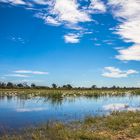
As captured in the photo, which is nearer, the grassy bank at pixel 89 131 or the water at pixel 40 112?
the grassy bank at pixel 89 131

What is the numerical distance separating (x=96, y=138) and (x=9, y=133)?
388 cm

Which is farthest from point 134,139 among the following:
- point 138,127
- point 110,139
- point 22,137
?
point 22,137

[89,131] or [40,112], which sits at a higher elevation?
[40,112]

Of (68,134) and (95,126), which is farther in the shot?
(95,126)

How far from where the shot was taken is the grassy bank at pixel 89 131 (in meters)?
13.1

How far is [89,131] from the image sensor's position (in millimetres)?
14492

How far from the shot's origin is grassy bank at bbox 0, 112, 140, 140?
13109 millimetres

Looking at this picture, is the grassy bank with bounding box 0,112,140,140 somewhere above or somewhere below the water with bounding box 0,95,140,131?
below

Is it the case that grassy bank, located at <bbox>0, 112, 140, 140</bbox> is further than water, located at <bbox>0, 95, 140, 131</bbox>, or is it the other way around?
water, located at <bbox>0, 95, 140, 131</bbox>

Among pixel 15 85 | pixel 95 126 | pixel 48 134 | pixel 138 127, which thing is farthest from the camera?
pixel 15 85

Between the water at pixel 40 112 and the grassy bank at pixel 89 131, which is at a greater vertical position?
the water at pixel 40 112

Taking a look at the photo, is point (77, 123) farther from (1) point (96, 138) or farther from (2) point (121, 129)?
(1) point (96, 138)

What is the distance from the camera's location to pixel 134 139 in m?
12.9

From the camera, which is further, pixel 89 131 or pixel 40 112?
pixel 40 112
